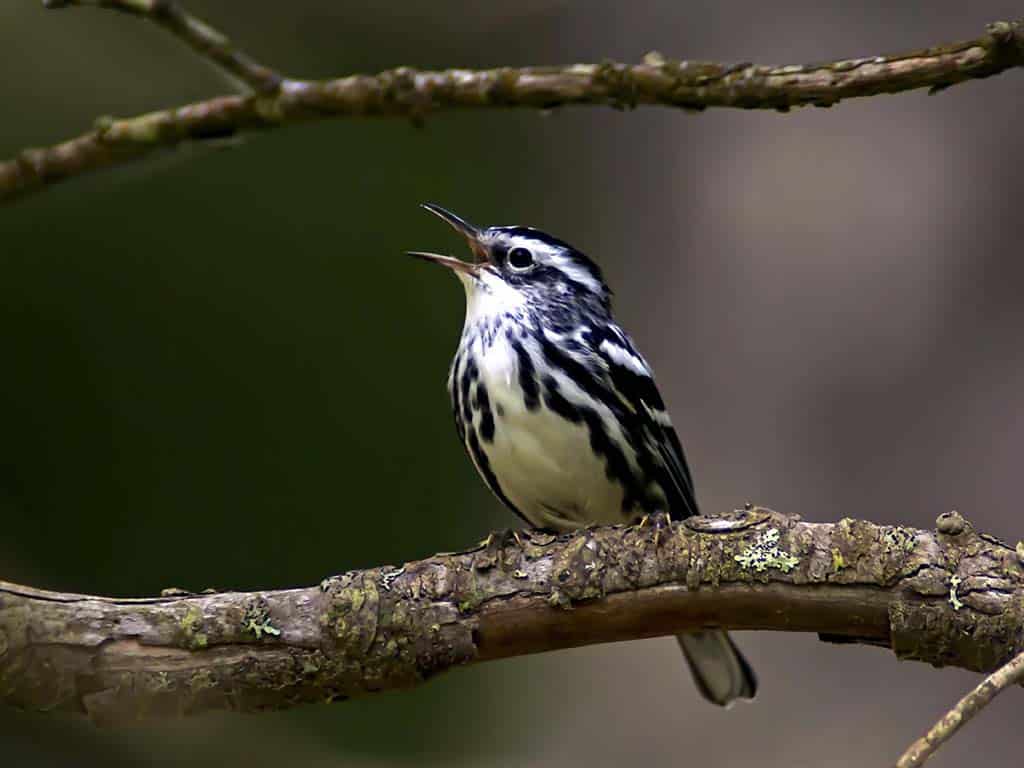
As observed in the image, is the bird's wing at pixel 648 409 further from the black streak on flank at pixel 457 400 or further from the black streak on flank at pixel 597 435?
the black streak on flank at pixel 457 400

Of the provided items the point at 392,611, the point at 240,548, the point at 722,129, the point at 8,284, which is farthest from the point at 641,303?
the point at 392,611

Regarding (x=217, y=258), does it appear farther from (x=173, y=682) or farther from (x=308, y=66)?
(x=173, y=682)

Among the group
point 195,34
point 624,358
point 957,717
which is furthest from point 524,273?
point 957,717

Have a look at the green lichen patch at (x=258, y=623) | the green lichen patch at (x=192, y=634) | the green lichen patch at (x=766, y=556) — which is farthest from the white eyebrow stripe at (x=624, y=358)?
the green lichen patch at (x=192, y=634)

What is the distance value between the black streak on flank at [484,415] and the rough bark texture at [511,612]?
586 millimetres

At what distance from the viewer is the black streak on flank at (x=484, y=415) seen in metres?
3.33

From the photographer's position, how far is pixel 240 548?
5.06m

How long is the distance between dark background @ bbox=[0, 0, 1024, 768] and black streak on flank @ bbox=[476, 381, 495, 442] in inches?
72.9

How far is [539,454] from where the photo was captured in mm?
3291

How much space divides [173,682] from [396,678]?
0.50 meters

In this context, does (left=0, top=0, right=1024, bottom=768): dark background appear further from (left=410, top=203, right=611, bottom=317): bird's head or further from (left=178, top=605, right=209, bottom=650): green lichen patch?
(left=178, top=605, right=209, bottom=650): green lichen patch

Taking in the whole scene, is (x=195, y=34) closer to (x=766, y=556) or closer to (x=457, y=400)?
(x=457, y=400)

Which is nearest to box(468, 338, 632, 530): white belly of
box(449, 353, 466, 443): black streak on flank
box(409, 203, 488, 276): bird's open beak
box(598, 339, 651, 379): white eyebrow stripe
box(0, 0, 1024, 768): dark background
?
box(449, 353, 466, 443): black streak on flank

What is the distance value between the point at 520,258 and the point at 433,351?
1694 mm
